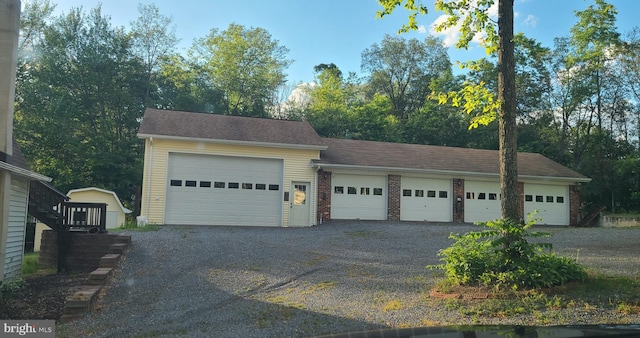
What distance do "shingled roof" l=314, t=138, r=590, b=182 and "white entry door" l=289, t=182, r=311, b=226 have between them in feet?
4.10

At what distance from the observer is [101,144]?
29.2 meters

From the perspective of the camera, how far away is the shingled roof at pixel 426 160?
19844 millimetres

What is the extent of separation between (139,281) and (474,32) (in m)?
7.94

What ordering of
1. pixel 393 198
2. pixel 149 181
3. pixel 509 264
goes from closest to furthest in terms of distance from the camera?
pixel 509 264 → pixel 149 181 → pixel 393 198

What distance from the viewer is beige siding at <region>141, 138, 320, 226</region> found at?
17250 mm

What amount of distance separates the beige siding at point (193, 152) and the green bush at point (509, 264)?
11635mm

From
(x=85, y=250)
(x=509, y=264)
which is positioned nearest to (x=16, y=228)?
(x=85, y=250)

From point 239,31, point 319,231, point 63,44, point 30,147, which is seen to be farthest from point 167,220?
point 239,31

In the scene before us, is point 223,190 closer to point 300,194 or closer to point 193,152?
point 193,152

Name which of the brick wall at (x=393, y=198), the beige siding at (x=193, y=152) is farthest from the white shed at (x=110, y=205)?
the brick wall at (x=393, y=198)

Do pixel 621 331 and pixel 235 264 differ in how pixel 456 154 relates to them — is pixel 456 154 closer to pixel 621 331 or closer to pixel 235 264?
pixel 235 264

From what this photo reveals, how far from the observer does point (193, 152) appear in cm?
1781

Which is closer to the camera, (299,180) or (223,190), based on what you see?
(223,190)

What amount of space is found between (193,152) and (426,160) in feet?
34.7
